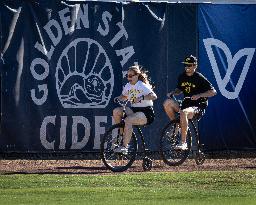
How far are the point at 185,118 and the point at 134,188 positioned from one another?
10.2 feet

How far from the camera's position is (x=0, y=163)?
14984 millimetres

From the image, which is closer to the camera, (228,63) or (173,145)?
(173,145)

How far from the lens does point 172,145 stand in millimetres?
14797

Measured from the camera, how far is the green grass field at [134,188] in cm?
1030

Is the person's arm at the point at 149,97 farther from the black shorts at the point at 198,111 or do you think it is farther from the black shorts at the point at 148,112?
the black shorts at the point at 198,111

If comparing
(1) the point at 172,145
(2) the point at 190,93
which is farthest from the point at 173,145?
(2) the point at 190,93

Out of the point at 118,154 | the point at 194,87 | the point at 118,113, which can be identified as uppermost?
the point at 194,87

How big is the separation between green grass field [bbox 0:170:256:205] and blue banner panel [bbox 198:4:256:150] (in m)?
2.60

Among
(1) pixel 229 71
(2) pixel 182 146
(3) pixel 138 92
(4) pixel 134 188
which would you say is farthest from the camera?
(1) pixel 229 71

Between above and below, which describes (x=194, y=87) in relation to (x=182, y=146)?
above

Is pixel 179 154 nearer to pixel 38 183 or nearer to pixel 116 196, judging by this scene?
pixel 38 183

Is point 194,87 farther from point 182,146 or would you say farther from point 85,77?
point 85,77

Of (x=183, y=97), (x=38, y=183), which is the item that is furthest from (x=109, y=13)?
(x=38, y=183)

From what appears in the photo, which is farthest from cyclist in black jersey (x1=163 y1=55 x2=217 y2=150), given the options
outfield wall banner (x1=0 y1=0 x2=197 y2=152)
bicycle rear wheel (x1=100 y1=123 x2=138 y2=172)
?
outfield wall banner (x1=0 y1=0 x2=197 y2=152)
